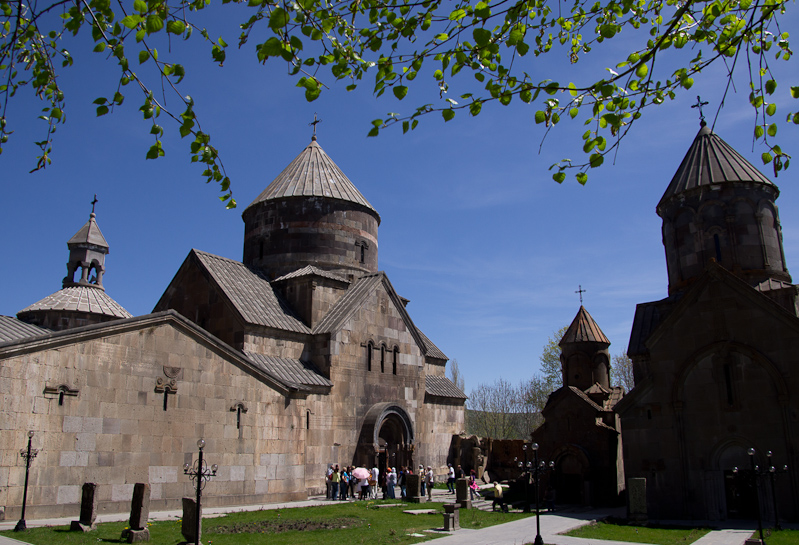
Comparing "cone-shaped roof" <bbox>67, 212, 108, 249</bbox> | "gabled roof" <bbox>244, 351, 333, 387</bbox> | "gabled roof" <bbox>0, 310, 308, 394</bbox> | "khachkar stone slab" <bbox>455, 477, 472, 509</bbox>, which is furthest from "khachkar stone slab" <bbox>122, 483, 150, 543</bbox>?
"cone-shaped roof" <bbox>67, 212, 108, 249</bbox>

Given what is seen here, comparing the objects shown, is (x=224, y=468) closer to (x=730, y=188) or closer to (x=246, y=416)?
(x=246, y=416)

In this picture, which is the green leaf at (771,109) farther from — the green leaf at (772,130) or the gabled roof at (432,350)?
the gabled roof at (432,350)

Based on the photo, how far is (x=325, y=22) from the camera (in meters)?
4.40

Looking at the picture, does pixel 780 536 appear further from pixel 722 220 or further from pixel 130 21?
pixel 130 21

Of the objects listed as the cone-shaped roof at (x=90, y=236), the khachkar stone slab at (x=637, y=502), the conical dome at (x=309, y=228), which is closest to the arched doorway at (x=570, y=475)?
the khachkar stone slab at (x=637, y=502)

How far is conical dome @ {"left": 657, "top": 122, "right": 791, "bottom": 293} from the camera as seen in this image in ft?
54.4

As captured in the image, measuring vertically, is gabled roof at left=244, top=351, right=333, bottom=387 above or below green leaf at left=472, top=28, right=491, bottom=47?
below

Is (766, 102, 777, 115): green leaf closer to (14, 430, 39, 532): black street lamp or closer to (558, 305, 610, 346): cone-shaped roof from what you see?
(14, 430, 39, 532): black street lamp

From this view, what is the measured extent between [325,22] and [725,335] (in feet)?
40.9

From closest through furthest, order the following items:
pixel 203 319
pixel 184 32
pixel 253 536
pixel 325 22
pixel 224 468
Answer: pixel 184 32 < pixel 325 22 < pixel 253 536 < pixel 224 468 < pixel 203 319

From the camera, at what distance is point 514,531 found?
435 inches

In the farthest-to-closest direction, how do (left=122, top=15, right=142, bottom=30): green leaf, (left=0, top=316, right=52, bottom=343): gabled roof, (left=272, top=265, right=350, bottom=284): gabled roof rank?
(left=272, top=265, right=350, bottom=284): gabled roof → (left=0, top=316, right=52, bottom=343): gabled roof → (left=122, top=15, right=142, bottom=30): green leaf

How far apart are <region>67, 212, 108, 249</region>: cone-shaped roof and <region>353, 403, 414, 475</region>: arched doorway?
12.6m

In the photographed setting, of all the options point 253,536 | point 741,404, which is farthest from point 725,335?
point 253,536
